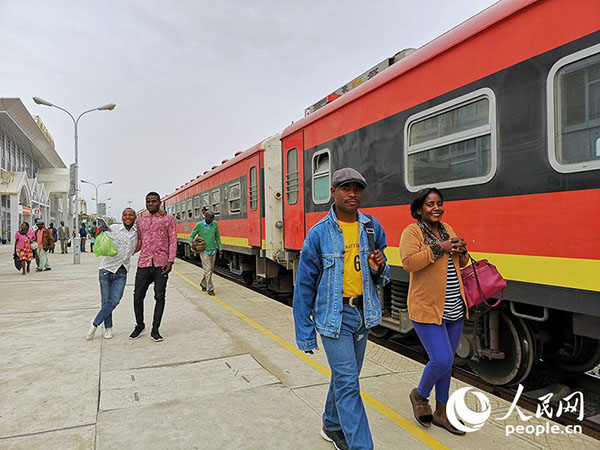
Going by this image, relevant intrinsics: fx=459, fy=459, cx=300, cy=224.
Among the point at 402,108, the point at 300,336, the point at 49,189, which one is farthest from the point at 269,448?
the point at 49,189

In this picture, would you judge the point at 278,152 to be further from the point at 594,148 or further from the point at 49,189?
the point at 49,189

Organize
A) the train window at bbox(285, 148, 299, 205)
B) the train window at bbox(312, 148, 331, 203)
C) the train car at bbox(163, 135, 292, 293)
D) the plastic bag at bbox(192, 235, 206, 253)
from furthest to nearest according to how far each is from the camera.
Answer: the plastic bag at bbox(192, 235, 206, 253), the train car at bbox(163, 135, 292, 293), the train window at bbox(285, 148, 299, 205), the train window at bbox(312, 148, 331, 203)

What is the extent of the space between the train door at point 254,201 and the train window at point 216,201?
10.4ft

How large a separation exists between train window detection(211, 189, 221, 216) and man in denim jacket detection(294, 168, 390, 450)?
11113 millimetres

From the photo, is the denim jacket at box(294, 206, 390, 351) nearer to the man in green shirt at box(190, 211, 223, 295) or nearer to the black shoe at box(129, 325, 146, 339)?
the black shoe at box(129, 325, 146, 339)

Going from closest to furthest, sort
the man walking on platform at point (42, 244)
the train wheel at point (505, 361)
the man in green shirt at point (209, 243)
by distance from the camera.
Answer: the train wheel at point (505, 361) → the man in green shirt at point (209, 243) → the man walking on platform at point (42, 244)

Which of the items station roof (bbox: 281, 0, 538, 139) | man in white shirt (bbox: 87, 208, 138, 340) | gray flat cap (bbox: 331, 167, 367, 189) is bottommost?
man in white shirt (bbox: 87, 208, 138, 340)

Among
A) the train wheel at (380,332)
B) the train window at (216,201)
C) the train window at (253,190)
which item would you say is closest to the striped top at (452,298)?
the train wheel at (380,332)

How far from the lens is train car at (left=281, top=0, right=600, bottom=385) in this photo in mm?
3217

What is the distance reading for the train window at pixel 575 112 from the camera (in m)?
3.15

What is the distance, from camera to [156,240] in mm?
5961

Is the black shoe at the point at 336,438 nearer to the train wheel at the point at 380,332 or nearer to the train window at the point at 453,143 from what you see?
the train window at the point at 453,143

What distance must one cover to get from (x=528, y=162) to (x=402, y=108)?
1825 mm

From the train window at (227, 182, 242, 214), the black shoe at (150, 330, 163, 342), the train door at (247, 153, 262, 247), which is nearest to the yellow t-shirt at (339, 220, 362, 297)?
the black shoe at (150, 330, 163, 342)
